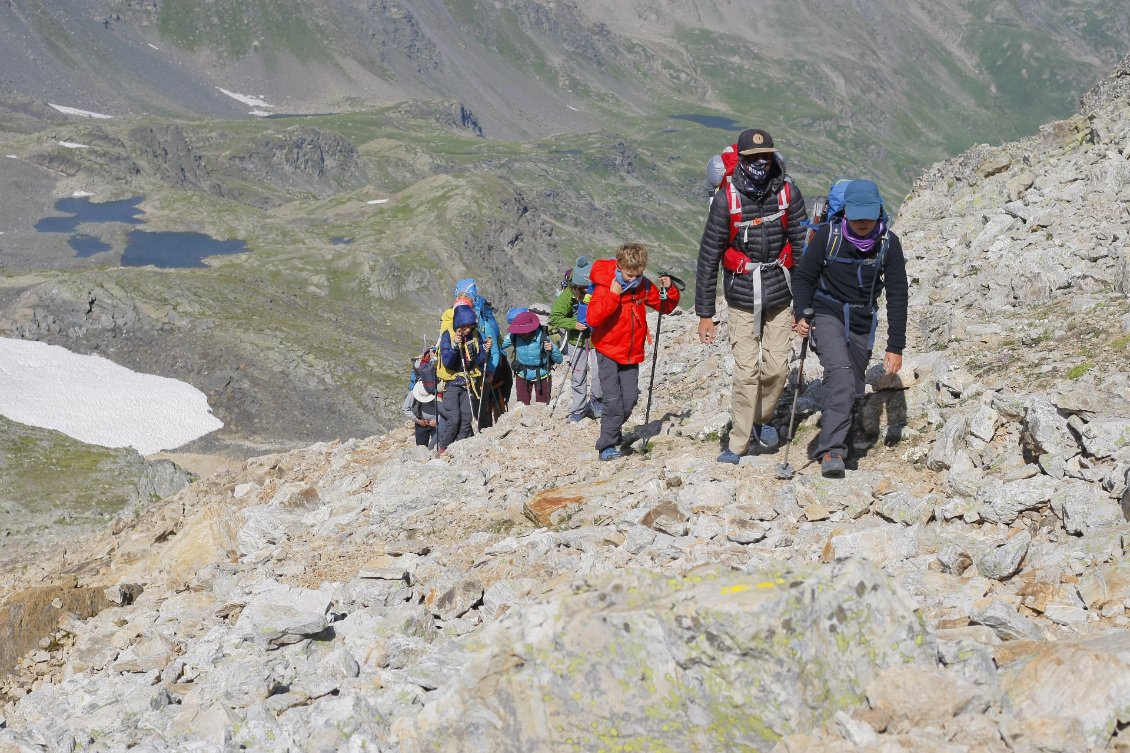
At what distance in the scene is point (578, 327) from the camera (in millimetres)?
17578

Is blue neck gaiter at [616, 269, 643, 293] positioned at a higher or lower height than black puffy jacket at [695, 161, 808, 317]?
lower

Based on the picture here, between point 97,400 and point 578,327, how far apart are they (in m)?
85.2

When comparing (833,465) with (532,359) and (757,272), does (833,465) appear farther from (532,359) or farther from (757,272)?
(532,359)

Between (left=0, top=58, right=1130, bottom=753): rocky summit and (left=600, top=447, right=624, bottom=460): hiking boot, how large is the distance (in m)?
0.18

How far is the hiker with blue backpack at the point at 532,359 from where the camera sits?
65.7 ft

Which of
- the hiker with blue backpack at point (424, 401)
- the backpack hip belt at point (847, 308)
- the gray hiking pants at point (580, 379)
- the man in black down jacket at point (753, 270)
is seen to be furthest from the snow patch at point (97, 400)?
the backpack hip belt at point (847, 308)

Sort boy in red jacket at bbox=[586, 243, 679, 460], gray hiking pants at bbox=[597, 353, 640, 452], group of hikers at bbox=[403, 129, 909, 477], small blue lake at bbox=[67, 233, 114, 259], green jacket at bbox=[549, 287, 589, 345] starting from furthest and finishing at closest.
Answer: small blue lake at bbox=[67, 233, 114, 259] < green jacket at bbox=[549, 287, 589, 345] < gray hiking pants at bbox=[597, 353, 640, 452] < boy in red jacket at bbox=[586, 243, 679, 460] < group of hikers at bbox=[403, 129, 909, 477]

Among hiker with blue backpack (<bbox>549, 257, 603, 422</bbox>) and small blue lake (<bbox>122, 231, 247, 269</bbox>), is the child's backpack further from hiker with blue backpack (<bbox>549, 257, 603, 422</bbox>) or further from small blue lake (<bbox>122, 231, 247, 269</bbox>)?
small blue lake (<bbox>122, 231, 247, 269</bbox>)

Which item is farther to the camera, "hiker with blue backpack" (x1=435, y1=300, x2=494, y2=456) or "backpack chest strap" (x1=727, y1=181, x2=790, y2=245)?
"hiker with blue backpack" (x1=435, y1=300, x2=494, y2=456)

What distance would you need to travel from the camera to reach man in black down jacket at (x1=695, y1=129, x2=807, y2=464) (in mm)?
11320

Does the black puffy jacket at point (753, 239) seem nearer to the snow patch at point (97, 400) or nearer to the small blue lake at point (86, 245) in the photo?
the snow patch at point (97, 400)

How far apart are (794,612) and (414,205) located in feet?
656

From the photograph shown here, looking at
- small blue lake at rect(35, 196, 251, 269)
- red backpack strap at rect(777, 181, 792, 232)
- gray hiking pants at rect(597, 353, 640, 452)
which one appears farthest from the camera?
small blue lake at rect(35, 196, 251, 269)

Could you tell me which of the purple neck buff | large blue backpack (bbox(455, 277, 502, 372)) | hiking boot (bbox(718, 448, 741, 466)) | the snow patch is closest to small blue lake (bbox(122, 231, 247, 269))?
the snow patch
